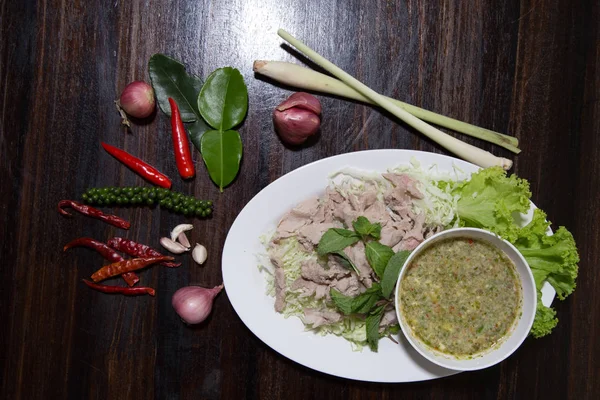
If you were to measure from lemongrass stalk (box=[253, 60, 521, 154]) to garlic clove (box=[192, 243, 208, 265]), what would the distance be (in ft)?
3.48

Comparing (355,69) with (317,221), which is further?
(355,69)

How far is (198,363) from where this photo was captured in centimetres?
288

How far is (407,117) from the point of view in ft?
9.11

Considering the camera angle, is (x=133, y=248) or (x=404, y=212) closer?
(x=404, y=212)

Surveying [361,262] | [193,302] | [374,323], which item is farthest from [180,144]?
[374,323]

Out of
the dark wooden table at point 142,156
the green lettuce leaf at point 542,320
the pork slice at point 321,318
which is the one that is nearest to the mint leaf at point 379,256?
the pork slice at point 321,318

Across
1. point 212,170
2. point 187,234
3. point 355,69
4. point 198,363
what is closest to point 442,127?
point 355,69

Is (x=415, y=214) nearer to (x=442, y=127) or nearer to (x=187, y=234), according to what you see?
(x=442, y=127)

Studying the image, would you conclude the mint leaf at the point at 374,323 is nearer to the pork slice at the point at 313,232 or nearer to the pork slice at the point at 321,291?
the pork slice at the point at 321,291

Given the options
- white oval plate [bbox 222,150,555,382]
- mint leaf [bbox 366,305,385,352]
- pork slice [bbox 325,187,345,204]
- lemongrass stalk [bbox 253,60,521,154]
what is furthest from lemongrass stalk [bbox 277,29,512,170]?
mint leaf [bbox 366,305,385,352]

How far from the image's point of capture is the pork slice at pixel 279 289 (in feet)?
8.58

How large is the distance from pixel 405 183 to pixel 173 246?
1.35 meters

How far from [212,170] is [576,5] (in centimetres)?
238

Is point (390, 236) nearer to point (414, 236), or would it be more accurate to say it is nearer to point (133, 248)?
point (414, 236)
